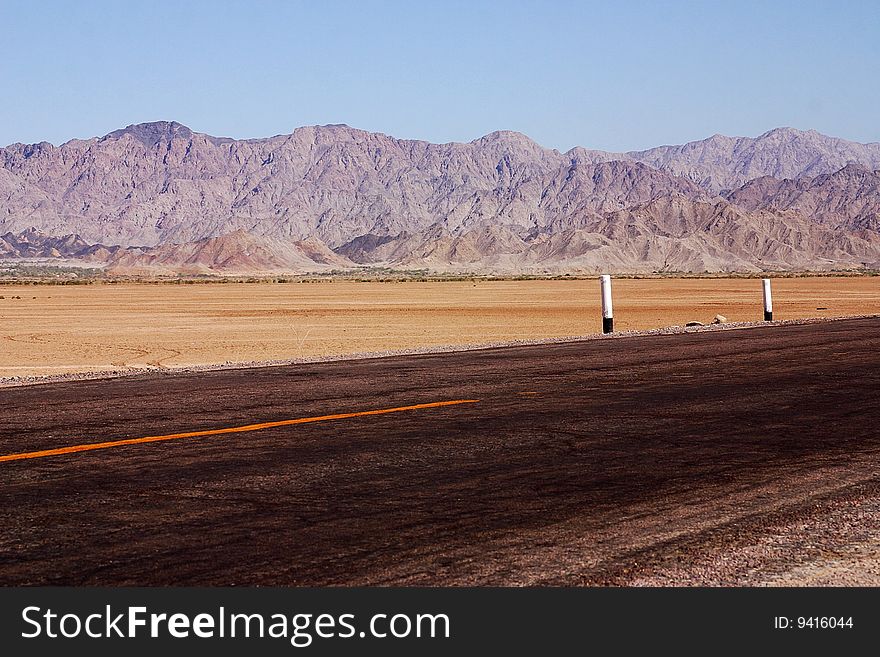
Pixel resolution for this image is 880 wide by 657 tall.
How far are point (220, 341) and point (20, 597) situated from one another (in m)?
27.9

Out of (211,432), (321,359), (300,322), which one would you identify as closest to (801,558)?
(211,432)

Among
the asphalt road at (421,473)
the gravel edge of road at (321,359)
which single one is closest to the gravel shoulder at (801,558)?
the asphalt road at (421,473)

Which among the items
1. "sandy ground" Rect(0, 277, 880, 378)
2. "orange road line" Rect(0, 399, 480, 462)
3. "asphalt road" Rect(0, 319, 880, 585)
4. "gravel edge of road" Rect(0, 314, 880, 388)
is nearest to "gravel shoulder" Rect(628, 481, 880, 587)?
"asphalt road" Rect(0, 319, 880, 585)

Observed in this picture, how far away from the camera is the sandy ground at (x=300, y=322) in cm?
2823

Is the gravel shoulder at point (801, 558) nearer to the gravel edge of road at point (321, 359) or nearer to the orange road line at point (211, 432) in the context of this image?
the orange road line at point (211, 432)

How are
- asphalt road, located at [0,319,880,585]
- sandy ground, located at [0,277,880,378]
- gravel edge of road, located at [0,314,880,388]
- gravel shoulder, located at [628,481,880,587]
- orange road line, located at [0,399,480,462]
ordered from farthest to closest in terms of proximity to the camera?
sandy ground, located at [0,277,880,378]
gravel edge of road, located at [0,314,880,388]
orange road line, located at [0,399,480,462]
asphalt road, located at [0,319,880,585]
gravel shoulder, located at [628,481,880,587]

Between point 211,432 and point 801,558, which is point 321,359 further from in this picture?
point 801,558

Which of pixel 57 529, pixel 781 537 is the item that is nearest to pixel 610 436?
→ pixel 781 537

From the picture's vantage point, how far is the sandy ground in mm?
28234

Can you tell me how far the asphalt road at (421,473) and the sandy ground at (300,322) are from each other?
10817mm

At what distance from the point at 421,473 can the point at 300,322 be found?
35.1 m

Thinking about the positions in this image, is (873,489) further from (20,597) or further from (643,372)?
(643,372)

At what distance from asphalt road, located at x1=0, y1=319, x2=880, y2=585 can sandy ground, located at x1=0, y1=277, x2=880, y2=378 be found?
35.5ft

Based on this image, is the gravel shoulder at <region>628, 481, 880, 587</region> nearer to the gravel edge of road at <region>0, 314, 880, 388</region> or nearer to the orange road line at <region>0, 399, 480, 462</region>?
the orange road line at <region>0, 399, 480, 462</region>
